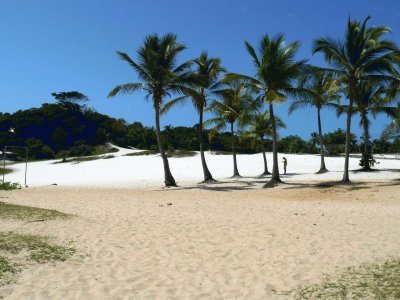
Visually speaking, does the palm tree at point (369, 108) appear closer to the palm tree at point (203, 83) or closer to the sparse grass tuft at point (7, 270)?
the palm tree at point (203, 83)

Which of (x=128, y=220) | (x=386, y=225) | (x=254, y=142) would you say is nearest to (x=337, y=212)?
(x=386, y=225)

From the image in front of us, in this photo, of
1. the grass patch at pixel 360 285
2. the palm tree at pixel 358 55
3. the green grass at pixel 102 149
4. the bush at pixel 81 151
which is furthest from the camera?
the green grass at pixel 102 149

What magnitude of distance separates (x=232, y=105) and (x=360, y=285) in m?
24.8

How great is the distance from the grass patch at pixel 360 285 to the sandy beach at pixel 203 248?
25 centimetres

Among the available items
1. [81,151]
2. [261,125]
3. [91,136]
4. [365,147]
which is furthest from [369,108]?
[91,136]

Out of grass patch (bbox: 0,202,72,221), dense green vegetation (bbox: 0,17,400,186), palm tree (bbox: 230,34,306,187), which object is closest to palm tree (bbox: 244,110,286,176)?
dense green vegetation (bbox: 0,17,400,186)

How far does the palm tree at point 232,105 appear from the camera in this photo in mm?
24109

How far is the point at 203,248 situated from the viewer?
314 inches

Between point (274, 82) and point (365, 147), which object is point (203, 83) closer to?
point (274, 82)

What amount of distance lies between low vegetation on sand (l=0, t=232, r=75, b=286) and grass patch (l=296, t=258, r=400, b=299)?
392cm

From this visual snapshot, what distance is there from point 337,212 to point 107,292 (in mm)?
9139

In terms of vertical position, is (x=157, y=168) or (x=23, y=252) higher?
(x=157, y=168)

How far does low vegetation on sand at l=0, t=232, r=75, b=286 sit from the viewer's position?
5957 millimetres

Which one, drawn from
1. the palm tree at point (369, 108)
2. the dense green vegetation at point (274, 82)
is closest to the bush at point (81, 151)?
the dense green vegetation at point (274, 82)
